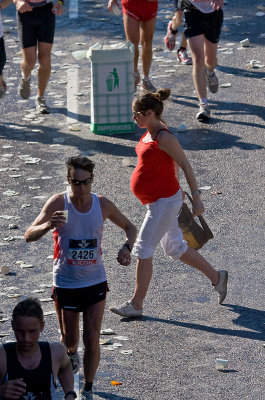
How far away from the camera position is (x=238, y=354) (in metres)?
7.45

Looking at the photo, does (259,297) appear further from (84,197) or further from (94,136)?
(94,136)

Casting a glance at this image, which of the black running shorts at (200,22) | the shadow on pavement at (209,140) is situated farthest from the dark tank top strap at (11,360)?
the black running shorts at (200,22)

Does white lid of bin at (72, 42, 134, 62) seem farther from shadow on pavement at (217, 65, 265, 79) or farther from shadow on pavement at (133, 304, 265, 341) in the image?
shadow on pavement at (133, 304, 265, 341)

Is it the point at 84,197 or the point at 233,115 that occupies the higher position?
the point at 84,197

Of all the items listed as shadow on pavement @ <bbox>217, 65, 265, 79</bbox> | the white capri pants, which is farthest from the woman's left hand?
shadow on pavement @ <bbox>217, 65, 265, 79</bbox>

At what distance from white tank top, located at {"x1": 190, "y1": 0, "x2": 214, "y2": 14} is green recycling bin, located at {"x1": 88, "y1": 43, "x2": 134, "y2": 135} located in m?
0.93

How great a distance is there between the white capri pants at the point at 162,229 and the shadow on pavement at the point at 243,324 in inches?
21.5

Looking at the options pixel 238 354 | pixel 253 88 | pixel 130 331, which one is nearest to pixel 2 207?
pixel 130 331

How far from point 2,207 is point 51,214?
371 cm

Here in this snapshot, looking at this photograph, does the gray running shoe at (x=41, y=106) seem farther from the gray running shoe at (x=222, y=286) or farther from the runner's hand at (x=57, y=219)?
the runner's hand at (x=57, y=219)

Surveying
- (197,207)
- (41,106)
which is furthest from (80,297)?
(41,106)

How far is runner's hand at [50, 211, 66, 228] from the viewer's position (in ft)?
20.9

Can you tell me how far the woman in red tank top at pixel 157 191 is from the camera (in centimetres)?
781

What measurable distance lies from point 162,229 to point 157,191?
1.03 ft
